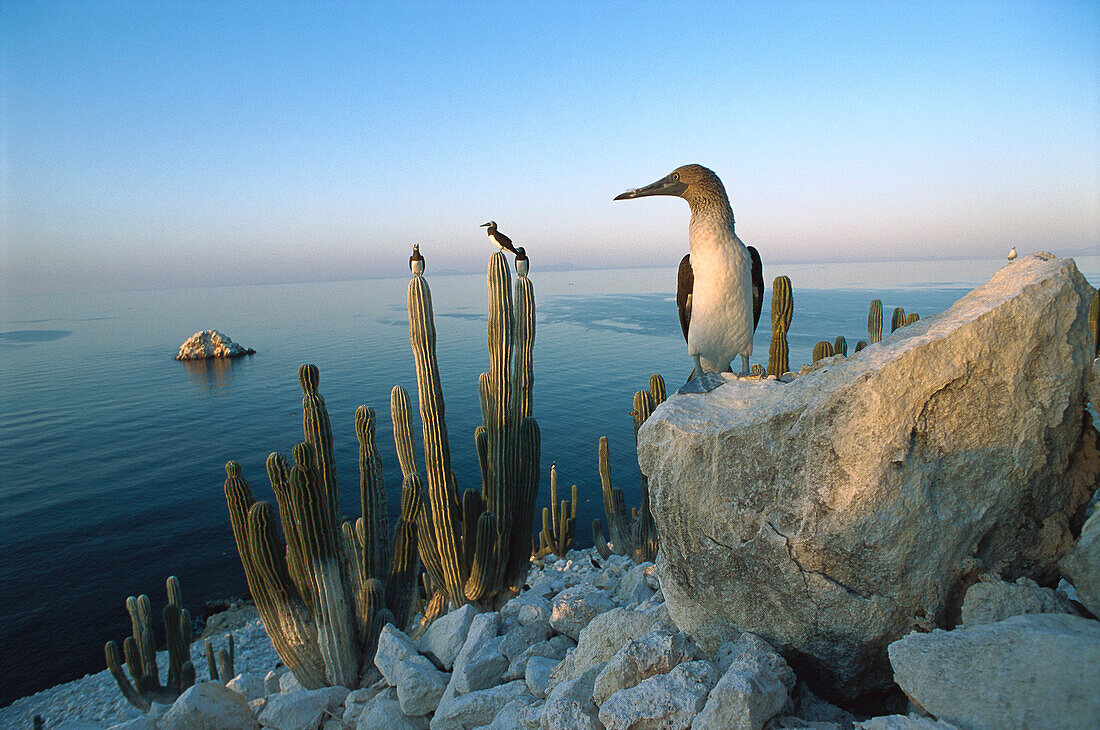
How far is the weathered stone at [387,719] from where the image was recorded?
3.56m

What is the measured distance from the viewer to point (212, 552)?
50.1ft

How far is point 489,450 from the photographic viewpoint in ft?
21.3

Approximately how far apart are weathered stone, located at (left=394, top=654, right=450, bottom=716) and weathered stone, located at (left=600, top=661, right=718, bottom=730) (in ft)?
6.07

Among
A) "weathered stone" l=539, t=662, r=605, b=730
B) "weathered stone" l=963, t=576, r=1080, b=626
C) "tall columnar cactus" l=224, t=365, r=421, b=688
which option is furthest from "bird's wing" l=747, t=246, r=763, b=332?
"tall columnar cactus" l=224, t=365, r=421, b=688

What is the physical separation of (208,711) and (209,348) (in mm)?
53856

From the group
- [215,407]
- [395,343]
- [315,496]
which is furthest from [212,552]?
[395,343]

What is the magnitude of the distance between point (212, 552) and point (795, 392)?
1751 centimetres

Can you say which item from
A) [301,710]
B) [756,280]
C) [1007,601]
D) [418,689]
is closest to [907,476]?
[1007,601]

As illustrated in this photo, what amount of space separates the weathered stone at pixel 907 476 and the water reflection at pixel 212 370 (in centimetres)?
4330

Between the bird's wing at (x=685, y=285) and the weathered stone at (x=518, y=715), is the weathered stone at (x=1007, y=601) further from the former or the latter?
the bird's wing at (x=685, y=285)

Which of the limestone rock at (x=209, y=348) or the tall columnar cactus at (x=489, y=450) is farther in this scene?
the limestone rock at (x=209, y=348)

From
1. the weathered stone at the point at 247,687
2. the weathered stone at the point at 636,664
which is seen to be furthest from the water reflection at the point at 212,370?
the weathered stone at the point at 636,664

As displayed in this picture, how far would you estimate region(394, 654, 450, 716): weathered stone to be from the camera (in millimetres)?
3541

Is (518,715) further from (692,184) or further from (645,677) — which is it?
(692,184)
